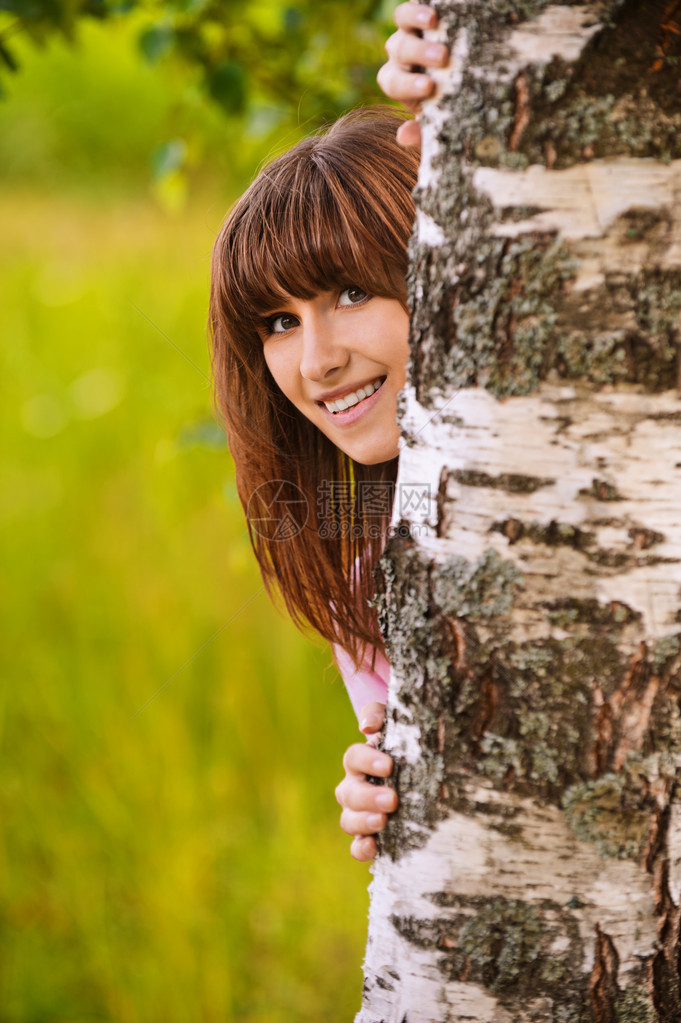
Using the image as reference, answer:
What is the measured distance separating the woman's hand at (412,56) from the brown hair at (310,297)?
0.36 metres

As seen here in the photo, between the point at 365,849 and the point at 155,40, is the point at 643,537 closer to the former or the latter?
the point at 365,849

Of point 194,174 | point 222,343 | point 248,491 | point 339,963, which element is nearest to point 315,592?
point 248,491

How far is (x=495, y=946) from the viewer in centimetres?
65

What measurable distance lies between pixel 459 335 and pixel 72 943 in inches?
80.1

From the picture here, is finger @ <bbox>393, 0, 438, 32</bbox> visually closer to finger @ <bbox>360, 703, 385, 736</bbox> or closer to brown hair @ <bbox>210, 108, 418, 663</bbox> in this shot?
brown hair @ <bbox>210, 108, 418, 663</bbox>

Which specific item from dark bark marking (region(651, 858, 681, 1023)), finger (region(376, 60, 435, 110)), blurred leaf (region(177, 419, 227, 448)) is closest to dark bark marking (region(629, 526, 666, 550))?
dark bark marking (region(651, 858, 681, 1023))

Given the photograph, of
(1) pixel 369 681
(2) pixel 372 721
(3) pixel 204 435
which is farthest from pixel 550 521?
(3) pixel 204 435

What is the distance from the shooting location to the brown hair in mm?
1107

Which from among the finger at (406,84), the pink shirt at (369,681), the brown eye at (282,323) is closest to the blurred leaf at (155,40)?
the brown eye at (282,323)

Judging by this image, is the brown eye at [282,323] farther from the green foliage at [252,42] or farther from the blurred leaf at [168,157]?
the blurred leaf at [168,157]

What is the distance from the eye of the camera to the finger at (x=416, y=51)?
2.13 ft

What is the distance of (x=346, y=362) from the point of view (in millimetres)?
1128

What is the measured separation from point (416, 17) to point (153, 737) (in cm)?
205

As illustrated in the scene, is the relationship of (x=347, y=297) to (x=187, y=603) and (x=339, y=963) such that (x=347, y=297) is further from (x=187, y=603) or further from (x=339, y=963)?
(x=187, y=603)
